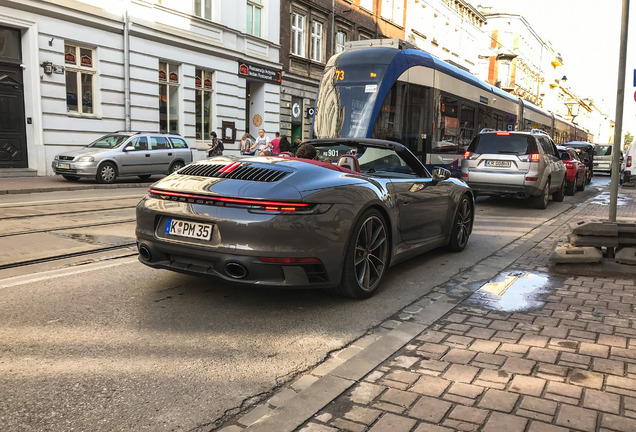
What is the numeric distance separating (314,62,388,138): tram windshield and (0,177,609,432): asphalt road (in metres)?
6.52

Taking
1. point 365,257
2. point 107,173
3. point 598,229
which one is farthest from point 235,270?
point 107,173

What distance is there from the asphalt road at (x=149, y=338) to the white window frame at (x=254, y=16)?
845 inches

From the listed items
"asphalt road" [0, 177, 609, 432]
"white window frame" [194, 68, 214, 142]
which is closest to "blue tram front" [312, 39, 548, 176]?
"asphalt road" [0, 177, 609, 432]

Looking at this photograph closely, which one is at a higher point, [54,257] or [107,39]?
[107,39]

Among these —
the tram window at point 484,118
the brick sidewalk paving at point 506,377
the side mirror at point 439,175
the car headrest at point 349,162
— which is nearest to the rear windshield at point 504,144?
the tram window at point 484,118

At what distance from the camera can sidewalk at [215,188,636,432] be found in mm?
2600

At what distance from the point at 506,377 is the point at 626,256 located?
348 centimetres

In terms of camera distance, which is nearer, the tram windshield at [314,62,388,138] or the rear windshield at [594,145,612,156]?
the tram windshield at [314,62,388,138]

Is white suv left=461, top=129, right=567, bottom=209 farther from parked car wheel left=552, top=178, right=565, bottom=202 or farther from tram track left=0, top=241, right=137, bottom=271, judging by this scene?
tram track left=0, top=241, right=137, bottom=271

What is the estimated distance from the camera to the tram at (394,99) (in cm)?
1215

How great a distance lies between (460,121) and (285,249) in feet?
42.2

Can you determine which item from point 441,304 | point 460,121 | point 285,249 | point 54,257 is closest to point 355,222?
point 285,249

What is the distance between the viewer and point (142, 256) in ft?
14.6

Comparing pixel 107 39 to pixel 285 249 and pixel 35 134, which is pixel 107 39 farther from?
pixel 285 249
